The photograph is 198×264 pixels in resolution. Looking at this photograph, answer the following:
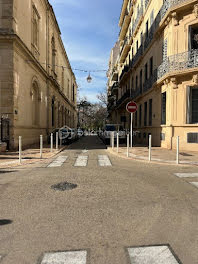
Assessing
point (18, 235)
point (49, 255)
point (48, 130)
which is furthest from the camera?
point (48, 130)

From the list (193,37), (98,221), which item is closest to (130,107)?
(193,37)

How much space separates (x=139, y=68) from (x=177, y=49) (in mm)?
9472

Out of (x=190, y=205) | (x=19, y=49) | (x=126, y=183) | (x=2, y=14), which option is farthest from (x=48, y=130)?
(x=190, y=205)

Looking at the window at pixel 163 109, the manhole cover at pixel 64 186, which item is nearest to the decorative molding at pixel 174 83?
the window at pixel 163 109

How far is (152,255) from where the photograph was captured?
2545mm

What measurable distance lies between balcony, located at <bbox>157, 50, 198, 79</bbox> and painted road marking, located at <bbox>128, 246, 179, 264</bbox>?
1320 cm

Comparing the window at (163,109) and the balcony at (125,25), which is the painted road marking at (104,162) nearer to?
the window at (163,109)

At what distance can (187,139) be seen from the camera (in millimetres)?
13688

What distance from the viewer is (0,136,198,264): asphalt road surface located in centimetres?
255

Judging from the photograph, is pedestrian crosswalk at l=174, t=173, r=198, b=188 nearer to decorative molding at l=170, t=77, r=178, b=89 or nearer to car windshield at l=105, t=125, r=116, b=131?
decorative molding at l=170, t=77, r=178, b=89

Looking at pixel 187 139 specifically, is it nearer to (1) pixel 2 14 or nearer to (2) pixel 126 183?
(2) pixel 126 183

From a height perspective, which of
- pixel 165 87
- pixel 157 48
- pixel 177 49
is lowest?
pixel 165 87

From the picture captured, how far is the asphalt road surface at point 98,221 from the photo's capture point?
2.55 m

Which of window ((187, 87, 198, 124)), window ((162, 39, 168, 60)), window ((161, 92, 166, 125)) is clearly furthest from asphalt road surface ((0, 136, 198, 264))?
window ((162, 39, 168, 60))
